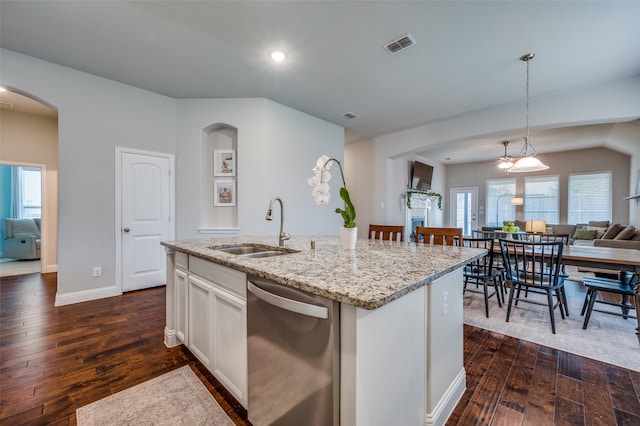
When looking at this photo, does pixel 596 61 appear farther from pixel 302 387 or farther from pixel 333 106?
pixel 302 387

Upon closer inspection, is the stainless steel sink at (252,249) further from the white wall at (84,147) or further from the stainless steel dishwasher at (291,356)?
the white wall at (84,147)

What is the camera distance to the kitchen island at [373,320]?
907 mm

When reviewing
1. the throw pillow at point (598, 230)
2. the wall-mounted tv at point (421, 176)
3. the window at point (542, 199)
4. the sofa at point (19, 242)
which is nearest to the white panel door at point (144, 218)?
the sofa at point (19, 242)

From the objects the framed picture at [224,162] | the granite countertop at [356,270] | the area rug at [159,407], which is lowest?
the area rug at [159,407]

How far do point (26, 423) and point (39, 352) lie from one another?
939mm

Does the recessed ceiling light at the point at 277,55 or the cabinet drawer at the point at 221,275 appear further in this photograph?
the recessed ceiling light at the point at 277,55

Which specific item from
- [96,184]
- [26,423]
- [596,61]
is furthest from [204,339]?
[596,61]

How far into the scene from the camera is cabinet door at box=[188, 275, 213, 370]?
5.60 feet

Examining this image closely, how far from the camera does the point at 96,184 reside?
11.2 feet

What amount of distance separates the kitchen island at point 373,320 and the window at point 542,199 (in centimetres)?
840

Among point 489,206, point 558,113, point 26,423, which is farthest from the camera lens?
point 489,206

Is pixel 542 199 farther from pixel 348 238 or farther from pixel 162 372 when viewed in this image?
pixel 162 372

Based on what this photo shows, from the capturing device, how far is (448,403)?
1.48 metres

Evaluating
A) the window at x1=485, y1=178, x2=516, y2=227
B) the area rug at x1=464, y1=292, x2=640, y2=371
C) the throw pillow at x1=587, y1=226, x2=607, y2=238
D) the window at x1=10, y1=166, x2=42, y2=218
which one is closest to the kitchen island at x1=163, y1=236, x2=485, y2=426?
the area rug at x1=464, y1=292, x2=640, y2=371
